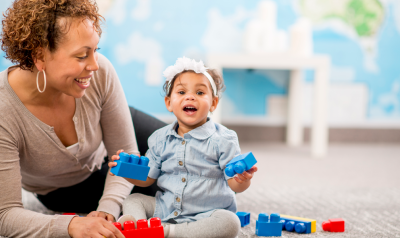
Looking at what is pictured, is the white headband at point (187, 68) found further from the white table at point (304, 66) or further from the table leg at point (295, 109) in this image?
the table leg at point (295, 109)

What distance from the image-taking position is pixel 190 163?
867 millimetres

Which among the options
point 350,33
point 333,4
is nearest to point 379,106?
point 350,33

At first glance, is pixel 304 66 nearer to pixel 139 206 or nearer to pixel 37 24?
pixel 139 206

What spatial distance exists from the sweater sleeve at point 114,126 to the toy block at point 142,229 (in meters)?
0.19

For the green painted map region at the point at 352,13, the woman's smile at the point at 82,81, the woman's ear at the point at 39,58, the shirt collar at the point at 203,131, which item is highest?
the green painted map region at the point at 352,13

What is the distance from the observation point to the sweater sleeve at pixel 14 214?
0.75 metres

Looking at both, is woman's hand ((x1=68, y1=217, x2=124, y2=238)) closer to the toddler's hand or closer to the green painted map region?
the toddler's hand

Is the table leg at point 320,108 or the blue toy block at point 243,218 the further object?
the table leg at point 320,108

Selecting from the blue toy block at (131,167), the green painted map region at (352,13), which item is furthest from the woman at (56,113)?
the green painted map region at (352,13)

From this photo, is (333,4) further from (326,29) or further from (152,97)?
(152,97)

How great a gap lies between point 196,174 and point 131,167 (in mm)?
154

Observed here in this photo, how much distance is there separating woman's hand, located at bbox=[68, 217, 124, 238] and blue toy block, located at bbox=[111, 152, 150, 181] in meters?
0.11

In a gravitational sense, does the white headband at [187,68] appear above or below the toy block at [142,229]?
above

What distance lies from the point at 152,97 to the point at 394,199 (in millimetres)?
1621
